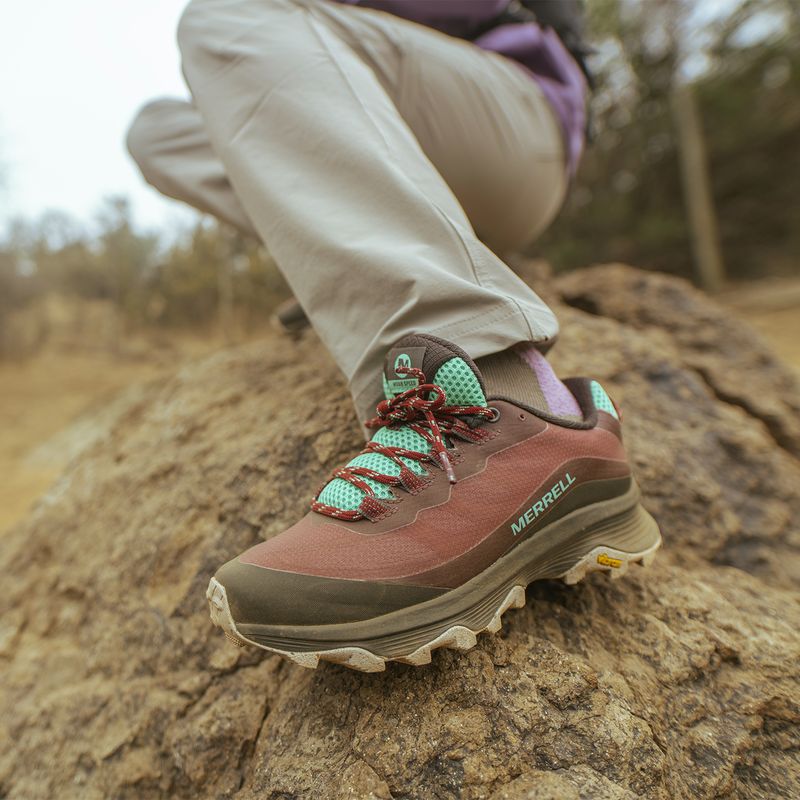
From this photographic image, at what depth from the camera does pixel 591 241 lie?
809cm

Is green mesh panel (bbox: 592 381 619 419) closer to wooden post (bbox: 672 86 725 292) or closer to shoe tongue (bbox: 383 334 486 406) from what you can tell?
shoe tongue (bbox: 383 334 486 406)

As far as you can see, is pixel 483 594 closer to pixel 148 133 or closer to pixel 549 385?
pixel 549 385

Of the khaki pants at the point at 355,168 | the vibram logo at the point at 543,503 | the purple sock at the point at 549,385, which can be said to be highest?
the khaki pants at the point at 355,168

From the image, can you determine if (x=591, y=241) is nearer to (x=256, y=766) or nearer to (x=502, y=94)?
(x=502, y=94)

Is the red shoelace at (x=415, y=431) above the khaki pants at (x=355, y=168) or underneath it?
underneath

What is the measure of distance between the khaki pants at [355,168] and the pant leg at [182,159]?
363 mm

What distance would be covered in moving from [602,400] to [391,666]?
0.51 meters

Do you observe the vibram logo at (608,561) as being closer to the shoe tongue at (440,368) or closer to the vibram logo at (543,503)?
the vibram logo at (543,503)

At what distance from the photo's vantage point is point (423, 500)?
2.41 feet

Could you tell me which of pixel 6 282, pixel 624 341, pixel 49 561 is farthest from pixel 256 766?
pixel 6 282

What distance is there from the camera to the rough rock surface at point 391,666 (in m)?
0.69

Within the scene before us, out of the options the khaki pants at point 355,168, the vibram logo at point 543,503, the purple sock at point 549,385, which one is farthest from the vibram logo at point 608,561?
the khaki pants at point 355,168

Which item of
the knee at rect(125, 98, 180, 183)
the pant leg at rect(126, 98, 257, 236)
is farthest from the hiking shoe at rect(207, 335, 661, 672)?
the knee at rect(125, 98, 180, 183)

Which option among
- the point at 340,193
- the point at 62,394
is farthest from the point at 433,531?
the point at 62,394
